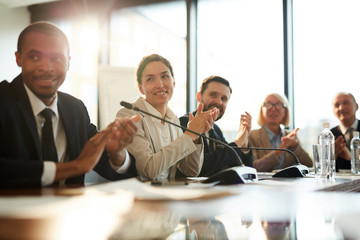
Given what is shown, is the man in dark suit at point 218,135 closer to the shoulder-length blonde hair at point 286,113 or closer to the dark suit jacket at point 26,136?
the dark suit jacket at point 26,136

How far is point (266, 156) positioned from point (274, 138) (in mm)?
547

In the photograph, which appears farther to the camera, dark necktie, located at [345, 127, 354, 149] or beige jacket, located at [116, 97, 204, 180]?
dark necktie, located at [345, 127, 354, 149]

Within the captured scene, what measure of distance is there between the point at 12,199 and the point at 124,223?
1.43 feet

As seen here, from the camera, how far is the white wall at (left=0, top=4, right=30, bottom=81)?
578cm

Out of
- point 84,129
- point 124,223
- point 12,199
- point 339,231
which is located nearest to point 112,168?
point 84,129

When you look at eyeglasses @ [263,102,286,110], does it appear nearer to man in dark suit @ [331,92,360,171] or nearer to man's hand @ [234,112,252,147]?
man in dark suit @ [331,92,360,171]

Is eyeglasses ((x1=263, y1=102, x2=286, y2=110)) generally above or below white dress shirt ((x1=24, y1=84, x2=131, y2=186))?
above

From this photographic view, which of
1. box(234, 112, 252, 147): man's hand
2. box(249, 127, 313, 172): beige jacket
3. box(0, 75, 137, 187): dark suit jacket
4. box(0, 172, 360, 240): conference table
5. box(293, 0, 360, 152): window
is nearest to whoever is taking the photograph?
box(0, 172, 360, 240): conference table

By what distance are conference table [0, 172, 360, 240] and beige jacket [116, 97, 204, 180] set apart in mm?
664

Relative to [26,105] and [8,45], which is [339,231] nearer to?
[26,105]

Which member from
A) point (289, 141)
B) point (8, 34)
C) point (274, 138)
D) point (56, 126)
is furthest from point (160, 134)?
point (8, 34)

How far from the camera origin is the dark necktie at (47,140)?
5.03 ft

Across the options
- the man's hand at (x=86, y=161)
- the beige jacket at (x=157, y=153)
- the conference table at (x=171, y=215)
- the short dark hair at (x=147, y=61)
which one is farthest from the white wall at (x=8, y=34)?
the conference table at (x=171, y=215)

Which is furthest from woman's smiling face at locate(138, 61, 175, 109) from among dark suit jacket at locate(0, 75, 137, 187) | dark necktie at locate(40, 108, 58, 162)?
dark necktie at locate(40, 108, 58, 162)
